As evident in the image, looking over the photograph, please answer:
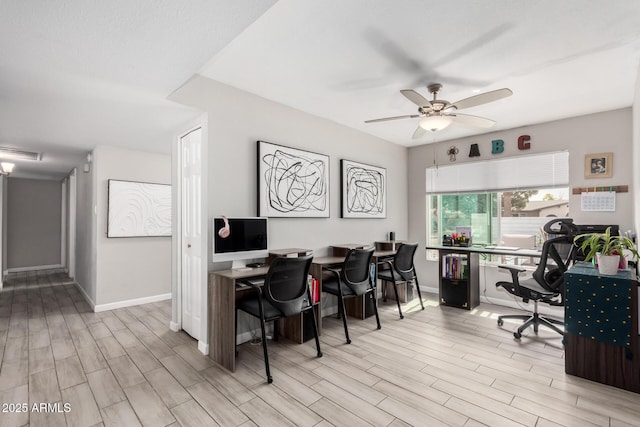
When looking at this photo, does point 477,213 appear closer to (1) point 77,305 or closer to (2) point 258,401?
(2) point 258,401

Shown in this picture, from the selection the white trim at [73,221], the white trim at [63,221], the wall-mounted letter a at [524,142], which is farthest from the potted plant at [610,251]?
the white trim at [63,221]

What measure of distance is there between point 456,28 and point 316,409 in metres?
2.71

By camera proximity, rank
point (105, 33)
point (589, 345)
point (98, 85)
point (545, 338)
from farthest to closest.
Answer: point (545, 338), point (98, 85), point (589, 345), point (105, 33)

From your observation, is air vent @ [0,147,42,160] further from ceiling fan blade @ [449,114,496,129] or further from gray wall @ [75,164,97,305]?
ceiling fan blade @ [449,114,496,129]

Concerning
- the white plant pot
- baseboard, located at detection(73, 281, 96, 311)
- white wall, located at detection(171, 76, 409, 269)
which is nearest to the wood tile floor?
baseboard, located at detection(73, 281, 96, 311)

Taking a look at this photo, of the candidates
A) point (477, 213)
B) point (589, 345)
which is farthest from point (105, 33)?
point (477, 213)

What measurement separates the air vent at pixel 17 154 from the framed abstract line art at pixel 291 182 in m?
4.29

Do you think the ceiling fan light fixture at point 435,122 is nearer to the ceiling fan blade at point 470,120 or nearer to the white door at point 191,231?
the ceiling fan blade at point 470,120

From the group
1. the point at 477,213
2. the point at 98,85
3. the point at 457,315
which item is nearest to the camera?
the point at 98,85

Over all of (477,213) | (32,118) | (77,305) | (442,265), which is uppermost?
(32,118)

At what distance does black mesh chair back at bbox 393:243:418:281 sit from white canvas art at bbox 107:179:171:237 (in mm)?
3591

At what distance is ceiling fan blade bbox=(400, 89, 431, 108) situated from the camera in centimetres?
241

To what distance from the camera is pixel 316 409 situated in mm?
1957

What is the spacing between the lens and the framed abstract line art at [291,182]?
125 inches
